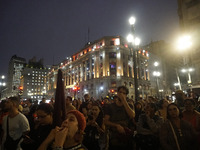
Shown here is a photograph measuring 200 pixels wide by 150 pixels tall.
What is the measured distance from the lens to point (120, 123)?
127 inches

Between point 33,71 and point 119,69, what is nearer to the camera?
point 119,69

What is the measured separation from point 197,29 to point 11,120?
37.6 metres

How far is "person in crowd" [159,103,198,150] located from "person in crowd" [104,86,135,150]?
2.67ft

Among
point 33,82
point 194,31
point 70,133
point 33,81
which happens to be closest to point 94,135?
point 70,133

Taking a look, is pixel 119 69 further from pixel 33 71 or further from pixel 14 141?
pixel 33 71

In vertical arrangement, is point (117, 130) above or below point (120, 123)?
below

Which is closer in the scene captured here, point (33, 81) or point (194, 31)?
point (194, 31)

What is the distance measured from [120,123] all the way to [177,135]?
137 cm

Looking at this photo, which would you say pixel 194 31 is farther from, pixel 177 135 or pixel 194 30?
pixel 177 135

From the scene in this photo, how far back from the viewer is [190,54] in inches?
1256

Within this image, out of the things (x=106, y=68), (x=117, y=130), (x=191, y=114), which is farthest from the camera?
(x=106, y=68)

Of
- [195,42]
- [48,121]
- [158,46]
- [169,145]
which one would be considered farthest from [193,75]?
[158,46]

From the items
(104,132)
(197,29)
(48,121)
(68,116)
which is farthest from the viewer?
(197,29)

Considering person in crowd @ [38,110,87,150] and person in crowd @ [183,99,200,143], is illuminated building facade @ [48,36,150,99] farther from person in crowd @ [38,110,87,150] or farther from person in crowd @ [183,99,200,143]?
person in crowd @ [38,110,87,150]
